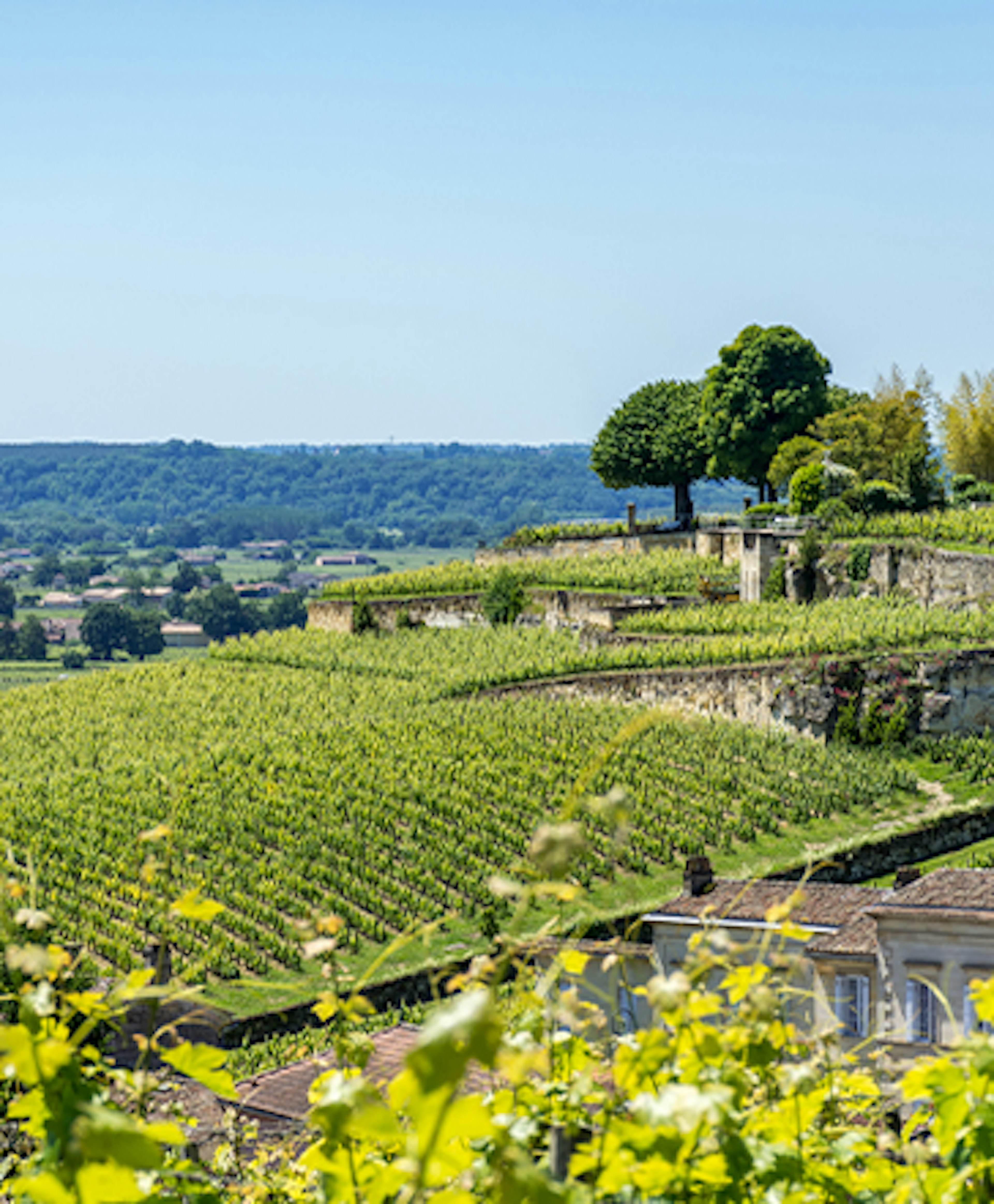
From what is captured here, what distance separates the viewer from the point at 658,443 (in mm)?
63000

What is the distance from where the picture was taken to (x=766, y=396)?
2293 inches

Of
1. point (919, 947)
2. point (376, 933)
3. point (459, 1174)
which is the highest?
point (459, 1174)

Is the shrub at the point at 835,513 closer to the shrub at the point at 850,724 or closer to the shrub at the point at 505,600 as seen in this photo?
the shrub at the point at 850,724

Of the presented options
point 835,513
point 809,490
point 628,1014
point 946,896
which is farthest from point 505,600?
point 628,1014

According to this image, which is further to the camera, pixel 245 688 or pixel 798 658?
pixel 245 688

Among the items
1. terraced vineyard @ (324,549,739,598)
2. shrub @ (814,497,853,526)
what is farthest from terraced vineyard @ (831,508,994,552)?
terraced vineyard @ (324,549,739,598)

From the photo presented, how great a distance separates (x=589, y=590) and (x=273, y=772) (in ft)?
61.2

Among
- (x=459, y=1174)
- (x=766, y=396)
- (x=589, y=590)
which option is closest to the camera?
(x=459, y=1174)

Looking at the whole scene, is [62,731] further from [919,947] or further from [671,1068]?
[671,1068]

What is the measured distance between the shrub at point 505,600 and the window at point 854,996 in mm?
32938

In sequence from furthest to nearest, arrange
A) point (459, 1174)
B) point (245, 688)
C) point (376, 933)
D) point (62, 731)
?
point (245, 688) → point (62, 731) → point (376, 933) → point (459, 1174)

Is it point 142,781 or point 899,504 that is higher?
point 899,504

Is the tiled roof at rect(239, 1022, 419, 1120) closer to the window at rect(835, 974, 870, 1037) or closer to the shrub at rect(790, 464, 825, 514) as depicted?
the window at rect(835, 974, 870, 1037)

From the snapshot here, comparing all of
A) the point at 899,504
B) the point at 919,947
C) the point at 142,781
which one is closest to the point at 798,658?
the point at 899,504
